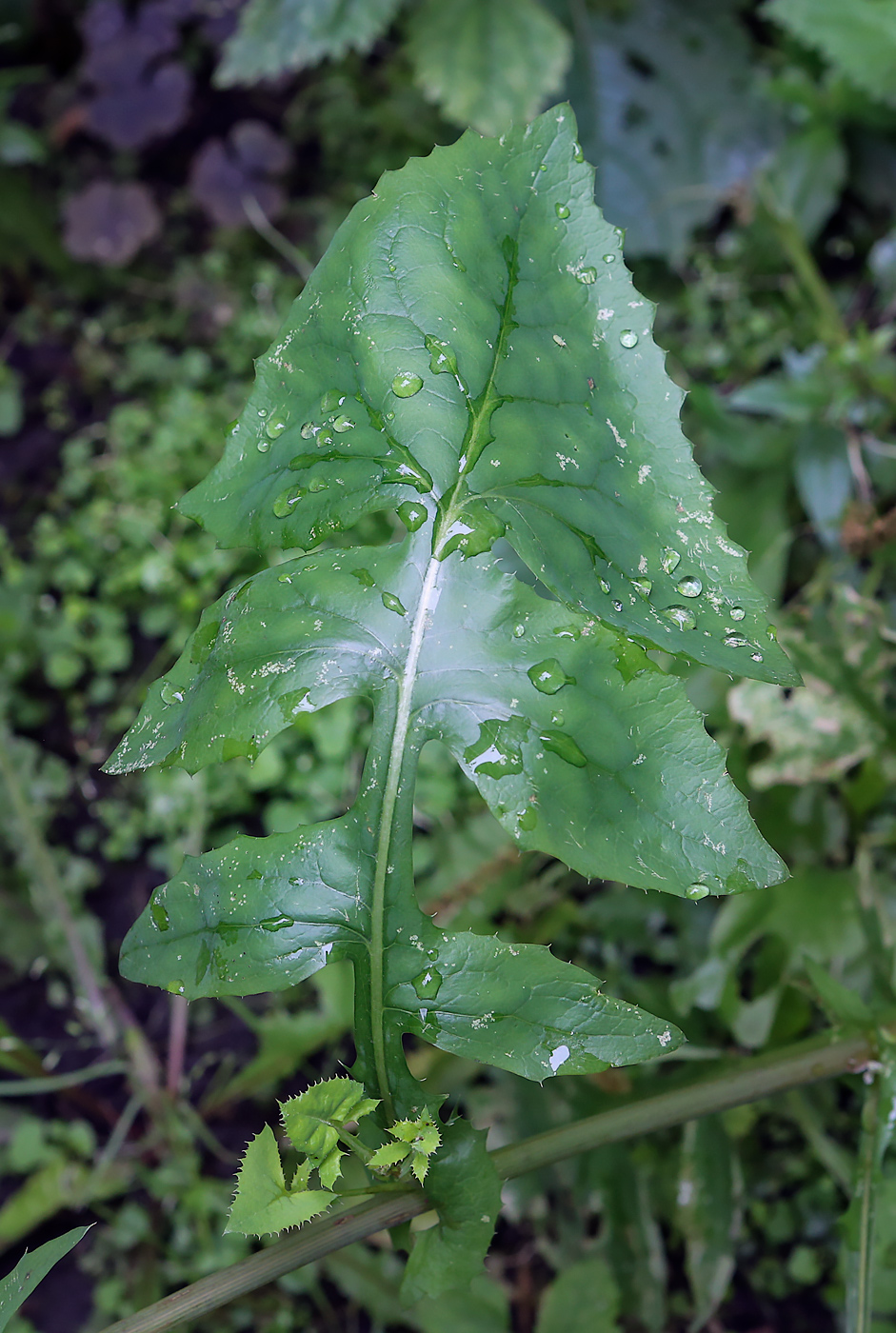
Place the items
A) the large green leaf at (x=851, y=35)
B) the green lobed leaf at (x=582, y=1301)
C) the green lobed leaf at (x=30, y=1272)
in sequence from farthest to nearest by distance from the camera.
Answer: the large green leaf at (x=851, y=35) → the green lobed leaf at (x=582, y=1301) → the green lobed leaf at (x=30, y=1272)

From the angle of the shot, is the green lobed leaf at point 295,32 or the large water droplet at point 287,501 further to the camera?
the green lobed leaf at point 295,32

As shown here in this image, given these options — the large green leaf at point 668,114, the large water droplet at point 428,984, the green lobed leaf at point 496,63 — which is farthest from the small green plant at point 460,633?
the large green leaf at point 668,114

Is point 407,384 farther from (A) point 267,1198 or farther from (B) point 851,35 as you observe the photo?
(B) point 851,35

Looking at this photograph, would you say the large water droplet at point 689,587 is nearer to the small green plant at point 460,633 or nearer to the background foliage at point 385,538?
the small green plant at point 460,633

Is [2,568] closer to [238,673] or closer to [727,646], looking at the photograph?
[238,673]

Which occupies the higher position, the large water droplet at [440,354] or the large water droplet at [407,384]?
the large water droplet at [440,354]
